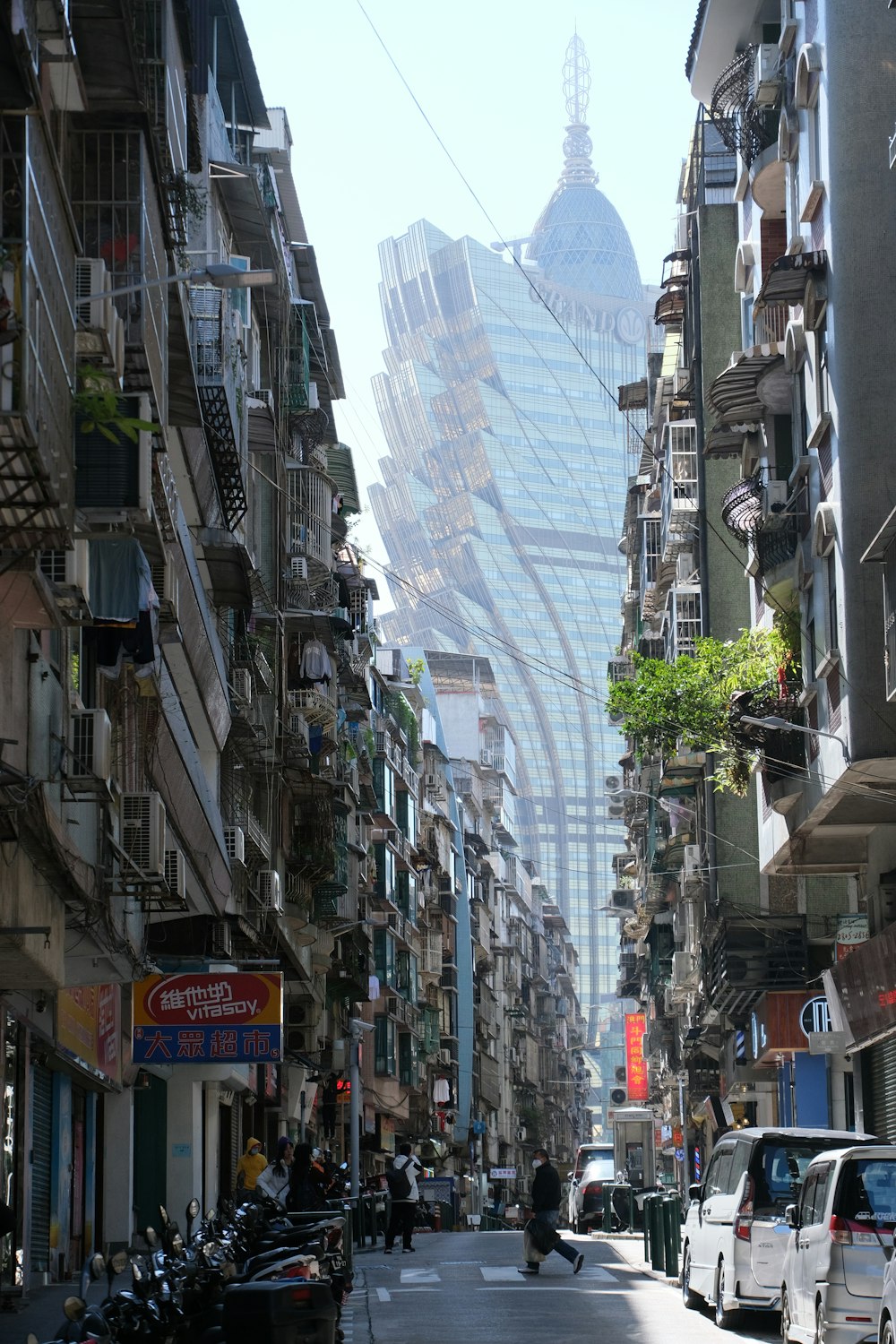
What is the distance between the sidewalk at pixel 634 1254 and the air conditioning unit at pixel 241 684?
10.3m

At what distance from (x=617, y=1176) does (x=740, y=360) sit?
130 feet

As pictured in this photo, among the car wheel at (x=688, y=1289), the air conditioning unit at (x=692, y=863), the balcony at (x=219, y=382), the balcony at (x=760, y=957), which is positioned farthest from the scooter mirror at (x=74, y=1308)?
the air conditioning unit at (x=692, y=863)

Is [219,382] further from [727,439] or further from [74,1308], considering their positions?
[74,1308]

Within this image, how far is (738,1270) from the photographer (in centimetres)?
1809

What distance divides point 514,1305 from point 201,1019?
5125 millimetres

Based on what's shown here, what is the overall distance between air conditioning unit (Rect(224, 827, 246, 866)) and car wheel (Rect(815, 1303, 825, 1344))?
17.9m

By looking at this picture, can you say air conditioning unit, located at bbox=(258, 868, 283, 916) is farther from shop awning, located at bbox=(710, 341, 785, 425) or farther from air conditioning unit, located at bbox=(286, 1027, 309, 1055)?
shop awning, located at bbox=(710, 341, 785, 425)

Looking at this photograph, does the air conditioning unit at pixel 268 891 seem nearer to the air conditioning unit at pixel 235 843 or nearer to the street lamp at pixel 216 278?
the air conditioning unit at pixel 235 843

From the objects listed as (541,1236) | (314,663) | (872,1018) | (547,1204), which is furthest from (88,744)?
(314,663)

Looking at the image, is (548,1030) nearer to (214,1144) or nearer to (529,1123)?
(529,1123)

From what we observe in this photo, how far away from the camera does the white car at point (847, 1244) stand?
14.1 metres

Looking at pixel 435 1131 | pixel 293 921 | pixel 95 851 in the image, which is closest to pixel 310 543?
pixel 293 921

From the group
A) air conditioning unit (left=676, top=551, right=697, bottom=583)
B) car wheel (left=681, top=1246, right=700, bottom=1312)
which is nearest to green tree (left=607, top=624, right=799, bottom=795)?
car wheel (left=681, top=1246, right=700, bottom=1312)

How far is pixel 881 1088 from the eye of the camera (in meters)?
28.2
